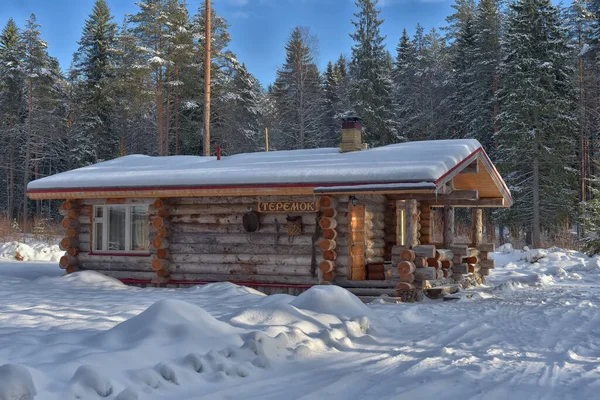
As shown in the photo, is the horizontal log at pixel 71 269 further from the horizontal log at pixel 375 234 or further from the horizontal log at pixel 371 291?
the horizontal log at pixel 375 234

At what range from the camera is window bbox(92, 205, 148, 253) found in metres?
15.6

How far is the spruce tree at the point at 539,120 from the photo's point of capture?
30.4 metres

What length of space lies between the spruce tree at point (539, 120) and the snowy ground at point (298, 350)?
68.7 feet

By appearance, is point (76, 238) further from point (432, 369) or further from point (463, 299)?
point (432, 369)

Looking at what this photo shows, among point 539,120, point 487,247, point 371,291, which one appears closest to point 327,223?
point 371,291

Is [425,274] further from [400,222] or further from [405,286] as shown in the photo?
[400,222]

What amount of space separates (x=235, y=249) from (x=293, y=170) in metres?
2.51

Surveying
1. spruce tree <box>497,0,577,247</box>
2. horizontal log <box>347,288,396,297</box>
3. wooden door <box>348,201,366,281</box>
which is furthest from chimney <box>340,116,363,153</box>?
spruce tree <box>497,0,577,247</box>

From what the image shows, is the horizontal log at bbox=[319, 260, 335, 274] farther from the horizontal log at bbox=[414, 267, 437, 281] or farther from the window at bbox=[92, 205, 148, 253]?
the window at bbox=[92, 205, 148, 253]

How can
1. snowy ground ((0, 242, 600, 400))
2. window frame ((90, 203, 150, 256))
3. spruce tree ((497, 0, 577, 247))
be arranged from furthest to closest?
spruce tree ((497, 0, 577, 247)) < window frame ((90, 203, 150, 256)) < snowy ground ((0, 242, 600, 400))

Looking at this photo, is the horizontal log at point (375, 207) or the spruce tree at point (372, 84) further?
the spruce tree at point (372, 84)

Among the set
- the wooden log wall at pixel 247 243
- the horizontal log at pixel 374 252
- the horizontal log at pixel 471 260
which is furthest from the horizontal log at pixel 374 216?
the horizontal log at pixel 471 260

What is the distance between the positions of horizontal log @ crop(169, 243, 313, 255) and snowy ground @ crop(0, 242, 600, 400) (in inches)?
113

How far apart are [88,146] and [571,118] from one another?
108 feet
